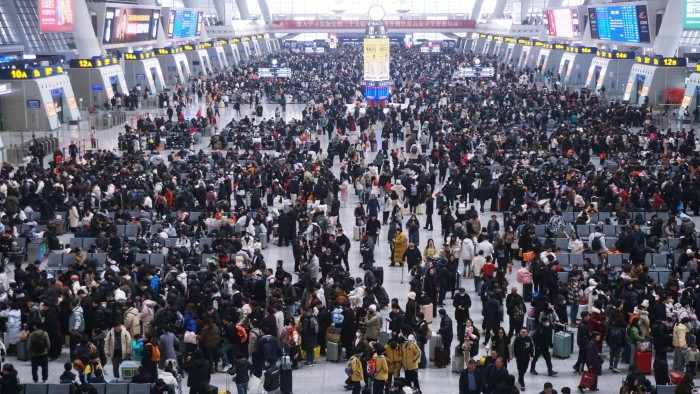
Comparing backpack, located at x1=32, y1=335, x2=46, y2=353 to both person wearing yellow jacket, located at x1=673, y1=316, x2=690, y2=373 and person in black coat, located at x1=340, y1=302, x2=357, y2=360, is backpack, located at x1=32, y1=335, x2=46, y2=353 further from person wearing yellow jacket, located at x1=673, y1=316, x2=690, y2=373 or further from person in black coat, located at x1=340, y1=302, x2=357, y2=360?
person wearing yellow jacket, located at x1=673, y1=316, x2=690, y2=373

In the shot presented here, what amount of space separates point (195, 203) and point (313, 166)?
439 cm

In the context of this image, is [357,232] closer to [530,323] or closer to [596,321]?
[530,323]

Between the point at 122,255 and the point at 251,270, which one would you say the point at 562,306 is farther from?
the point at 122,255

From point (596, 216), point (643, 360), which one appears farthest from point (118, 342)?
point (596, 216)

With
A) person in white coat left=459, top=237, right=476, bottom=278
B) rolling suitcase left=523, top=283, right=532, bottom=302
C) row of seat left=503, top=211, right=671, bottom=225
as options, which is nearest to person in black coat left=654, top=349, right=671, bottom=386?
rolling suitcase left=523, top=283, right=532, bottom=302

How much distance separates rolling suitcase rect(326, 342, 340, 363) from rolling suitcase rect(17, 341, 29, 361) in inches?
183

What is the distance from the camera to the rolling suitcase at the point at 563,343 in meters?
16.6

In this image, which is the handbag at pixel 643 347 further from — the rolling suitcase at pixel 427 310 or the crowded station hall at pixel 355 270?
the rolling suitcase at pixel 427 310

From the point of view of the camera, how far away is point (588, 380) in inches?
595

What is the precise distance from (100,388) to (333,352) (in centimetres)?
427

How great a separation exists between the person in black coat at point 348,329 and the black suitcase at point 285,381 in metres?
1.57

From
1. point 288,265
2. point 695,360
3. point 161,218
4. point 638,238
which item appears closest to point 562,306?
point 695,360

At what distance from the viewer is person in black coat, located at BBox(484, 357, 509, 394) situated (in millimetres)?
13461

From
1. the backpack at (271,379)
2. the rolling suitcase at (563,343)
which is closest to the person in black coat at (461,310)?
the rolling suitcase at (563,343)
